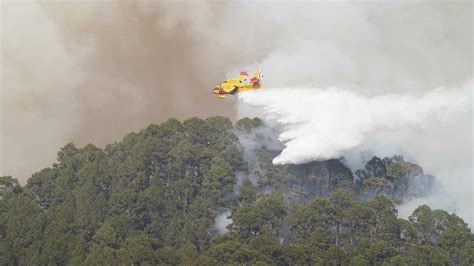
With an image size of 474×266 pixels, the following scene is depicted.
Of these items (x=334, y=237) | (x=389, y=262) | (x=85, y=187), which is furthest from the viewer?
(x=85, y=187)

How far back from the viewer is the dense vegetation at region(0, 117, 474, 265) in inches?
3228

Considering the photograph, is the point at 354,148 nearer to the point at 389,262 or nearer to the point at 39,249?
the point at 389,262

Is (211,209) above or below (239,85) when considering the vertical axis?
below

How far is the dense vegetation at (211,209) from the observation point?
82000mm

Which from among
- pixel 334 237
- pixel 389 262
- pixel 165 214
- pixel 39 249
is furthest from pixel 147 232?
pixel 389 262

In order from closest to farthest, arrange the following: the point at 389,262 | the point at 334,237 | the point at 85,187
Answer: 1. the point at 389,262
2. the point at 334,237
3. the point at 85,187

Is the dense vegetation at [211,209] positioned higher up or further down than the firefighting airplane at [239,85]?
further down

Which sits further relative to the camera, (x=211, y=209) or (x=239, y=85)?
(x=211, y=209)

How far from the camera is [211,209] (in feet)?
297

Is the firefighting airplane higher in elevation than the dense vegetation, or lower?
higher

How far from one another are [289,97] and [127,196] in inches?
629

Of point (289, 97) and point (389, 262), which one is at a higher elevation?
point (289, 97)

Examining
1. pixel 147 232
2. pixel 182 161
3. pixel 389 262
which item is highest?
pixel 182 161

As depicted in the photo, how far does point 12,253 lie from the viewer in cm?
8738
